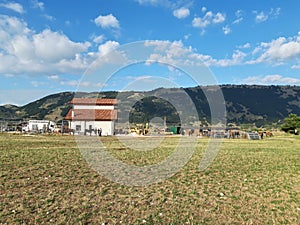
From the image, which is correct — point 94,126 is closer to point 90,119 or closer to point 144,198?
point 90,119

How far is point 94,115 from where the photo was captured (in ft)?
190

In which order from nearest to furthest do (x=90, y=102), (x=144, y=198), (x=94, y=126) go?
(x=144, y=198) → (x=94, y=126) → (x=90, y=102)

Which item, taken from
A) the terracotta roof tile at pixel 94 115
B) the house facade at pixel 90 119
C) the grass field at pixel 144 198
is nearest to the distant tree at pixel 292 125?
the terracotta roof tile at pixel 94 115

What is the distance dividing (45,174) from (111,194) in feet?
11.0

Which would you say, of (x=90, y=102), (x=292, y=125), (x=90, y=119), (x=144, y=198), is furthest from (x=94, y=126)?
(x=292, y=125)

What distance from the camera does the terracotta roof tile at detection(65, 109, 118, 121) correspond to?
186ft

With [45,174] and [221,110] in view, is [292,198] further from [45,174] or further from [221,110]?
[221,110]

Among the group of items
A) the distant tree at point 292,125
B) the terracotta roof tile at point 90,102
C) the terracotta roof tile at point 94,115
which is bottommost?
the distant tree at point 292,125

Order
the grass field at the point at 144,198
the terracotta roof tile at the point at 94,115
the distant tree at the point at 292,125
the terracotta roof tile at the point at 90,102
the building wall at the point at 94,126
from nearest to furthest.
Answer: the grass field at the point at 144,198
the building wall at the point at 94,126
the terracotta roof tile at the point at 94,115
the terracotta roof tile at the point at 90,102
the distant tree at the point at 292,125

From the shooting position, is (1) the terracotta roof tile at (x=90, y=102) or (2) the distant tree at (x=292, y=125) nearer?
(1) the terracotta roof tile at (x=90, y=102)

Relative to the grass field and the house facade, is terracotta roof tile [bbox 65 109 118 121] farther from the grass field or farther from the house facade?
the grass field

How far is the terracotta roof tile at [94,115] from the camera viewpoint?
56.6 metres

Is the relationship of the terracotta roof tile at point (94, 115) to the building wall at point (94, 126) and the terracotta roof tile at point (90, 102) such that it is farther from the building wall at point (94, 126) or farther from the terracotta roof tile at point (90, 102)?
the terracotta roof tile at point (90, 102)

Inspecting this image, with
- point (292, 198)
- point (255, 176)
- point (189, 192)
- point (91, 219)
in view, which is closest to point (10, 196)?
point (91, 219)
